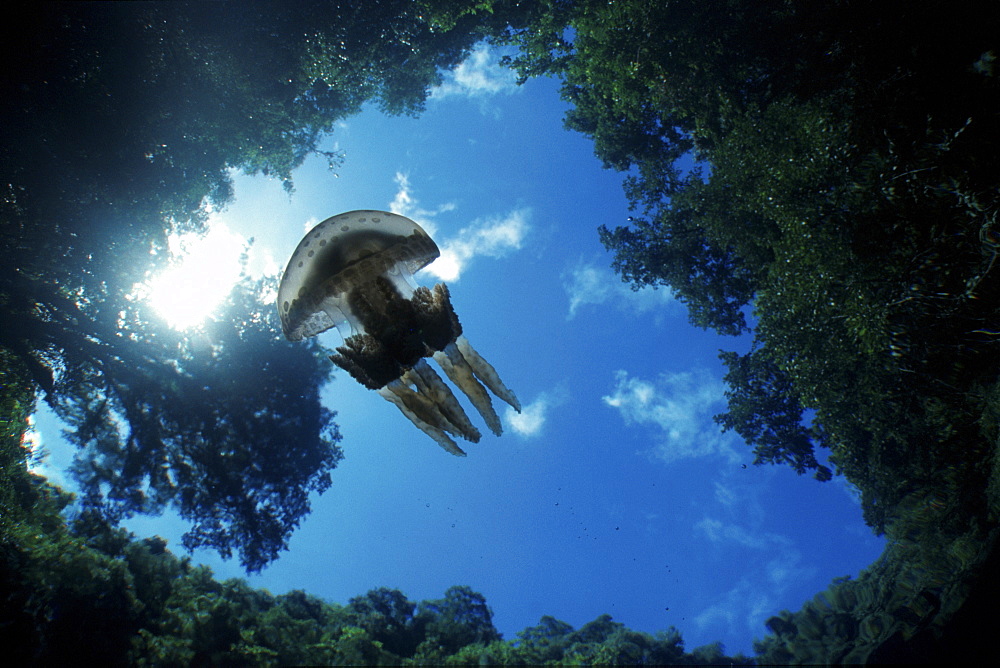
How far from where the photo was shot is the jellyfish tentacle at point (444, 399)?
4.72 m

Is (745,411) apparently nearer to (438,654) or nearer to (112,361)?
(438,654)

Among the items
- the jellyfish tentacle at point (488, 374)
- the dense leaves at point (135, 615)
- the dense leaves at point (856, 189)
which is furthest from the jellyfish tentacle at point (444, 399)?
the dense leaves at point (135, 615)

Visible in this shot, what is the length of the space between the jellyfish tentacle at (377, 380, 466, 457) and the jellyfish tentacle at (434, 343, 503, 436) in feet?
1.66

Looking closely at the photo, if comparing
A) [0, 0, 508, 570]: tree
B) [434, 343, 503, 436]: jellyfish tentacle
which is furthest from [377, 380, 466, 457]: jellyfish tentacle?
[0, 0, 508, 570]: tree

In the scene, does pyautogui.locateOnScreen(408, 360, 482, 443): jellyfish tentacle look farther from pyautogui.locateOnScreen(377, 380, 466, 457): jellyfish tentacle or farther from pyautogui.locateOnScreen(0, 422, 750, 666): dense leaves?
pyautogui.locateOnScreen(0, 422, 750, 666): dense leaves

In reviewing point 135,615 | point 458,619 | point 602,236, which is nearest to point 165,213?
point 135,615

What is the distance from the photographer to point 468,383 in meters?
5.02

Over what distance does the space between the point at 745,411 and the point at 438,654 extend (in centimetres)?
1272

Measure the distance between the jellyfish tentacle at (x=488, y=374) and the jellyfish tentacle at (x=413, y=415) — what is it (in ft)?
2.62

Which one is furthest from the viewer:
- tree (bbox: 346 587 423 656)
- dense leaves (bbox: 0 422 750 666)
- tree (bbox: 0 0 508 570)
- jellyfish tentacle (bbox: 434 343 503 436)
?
tree (bbox: 346 587 423 656)

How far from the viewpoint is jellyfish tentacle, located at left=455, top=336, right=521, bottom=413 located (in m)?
4.87

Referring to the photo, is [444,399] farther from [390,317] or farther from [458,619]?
[458,619]

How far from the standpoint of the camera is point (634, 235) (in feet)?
56.6

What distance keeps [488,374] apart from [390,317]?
4.53ft
